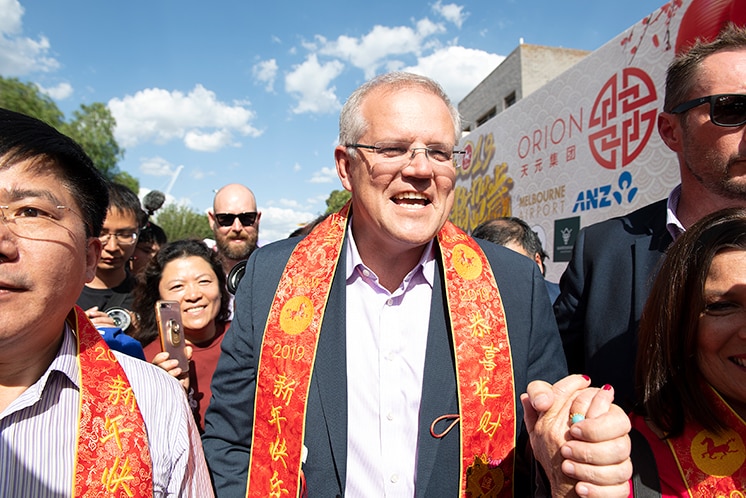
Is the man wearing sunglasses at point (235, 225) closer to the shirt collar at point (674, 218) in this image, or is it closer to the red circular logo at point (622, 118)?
the shirt collar at point (674, 218)

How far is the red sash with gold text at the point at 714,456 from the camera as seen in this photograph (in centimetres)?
119

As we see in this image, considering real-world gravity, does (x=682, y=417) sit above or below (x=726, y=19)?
below

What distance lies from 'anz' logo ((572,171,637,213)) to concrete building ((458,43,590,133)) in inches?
358

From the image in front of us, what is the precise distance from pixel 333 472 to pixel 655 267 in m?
1.27

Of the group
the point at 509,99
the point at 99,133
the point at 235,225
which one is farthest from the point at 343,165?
the point at 99,133

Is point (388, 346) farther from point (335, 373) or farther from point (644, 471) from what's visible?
point (644, 471)

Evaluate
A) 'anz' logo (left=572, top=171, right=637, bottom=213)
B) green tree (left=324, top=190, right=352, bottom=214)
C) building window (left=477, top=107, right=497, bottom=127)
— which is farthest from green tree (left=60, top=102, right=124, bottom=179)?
'anz' logo (left=572, top=171, right=637, bottom=213)

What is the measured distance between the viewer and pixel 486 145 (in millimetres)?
7859

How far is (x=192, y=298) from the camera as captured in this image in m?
2.82

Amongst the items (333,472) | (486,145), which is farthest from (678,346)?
(486,145)

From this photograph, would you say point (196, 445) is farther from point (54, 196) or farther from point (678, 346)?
point (678, 346)

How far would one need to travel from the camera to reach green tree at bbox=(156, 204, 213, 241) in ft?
133

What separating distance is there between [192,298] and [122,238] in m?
1.04

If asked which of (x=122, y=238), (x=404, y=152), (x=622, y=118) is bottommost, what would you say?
(x=122, y=238)
